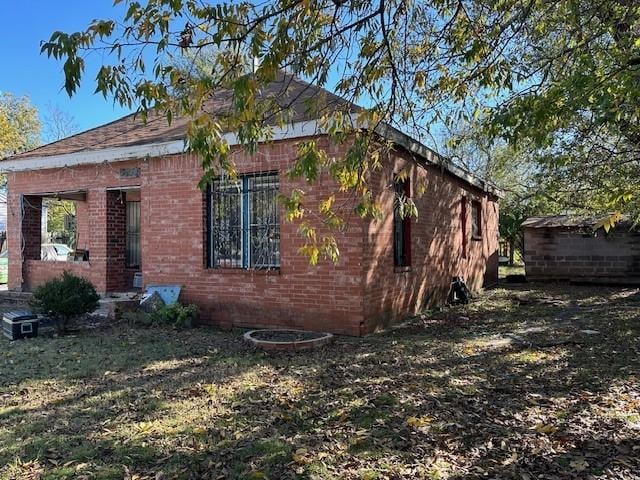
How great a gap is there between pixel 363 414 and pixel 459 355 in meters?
2.52

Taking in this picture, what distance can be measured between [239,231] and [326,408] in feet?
14.9

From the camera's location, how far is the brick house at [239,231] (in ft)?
24.9

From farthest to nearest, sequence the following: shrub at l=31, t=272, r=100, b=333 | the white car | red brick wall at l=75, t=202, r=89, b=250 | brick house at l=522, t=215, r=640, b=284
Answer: brick house at l=522, t=215, r=640, b=284
red brick wall at l=75, t=202, r=89, b=250
the white car
shrub at l=31, t=272, r=100, b=333

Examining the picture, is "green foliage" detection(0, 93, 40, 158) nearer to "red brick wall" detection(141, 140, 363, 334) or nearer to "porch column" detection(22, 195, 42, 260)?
"porch column" detection(22, 195, 42, 260)

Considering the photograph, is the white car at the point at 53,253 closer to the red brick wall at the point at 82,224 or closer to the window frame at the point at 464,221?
the red brick wall at the point at 82,224

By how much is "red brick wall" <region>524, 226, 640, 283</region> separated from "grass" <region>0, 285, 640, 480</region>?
895 cm

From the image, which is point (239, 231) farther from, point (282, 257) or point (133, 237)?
point (133, 237)

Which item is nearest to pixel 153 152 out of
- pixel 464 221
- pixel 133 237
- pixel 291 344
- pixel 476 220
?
pixel 133 237

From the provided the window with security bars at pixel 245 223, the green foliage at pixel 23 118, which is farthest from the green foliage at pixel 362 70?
the green foliage at pixel 23 118

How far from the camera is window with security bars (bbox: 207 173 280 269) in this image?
8156 mm

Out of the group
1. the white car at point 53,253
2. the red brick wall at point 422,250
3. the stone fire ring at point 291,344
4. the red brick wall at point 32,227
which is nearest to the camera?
the stone fire ring at point 291,344

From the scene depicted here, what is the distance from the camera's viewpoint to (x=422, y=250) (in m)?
9.87

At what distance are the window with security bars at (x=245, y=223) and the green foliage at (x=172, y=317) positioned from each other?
90 cm

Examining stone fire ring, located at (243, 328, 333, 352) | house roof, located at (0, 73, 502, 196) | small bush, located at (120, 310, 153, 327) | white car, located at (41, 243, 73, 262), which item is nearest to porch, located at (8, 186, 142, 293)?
white car, located at (41, 243, 73, 262)
